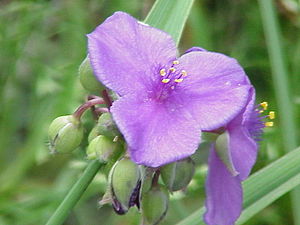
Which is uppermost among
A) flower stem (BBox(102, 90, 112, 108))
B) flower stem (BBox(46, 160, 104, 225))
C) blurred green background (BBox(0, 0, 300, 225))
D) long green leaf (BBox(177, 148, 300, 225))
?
flower stem (BBox(102, 90, 112, 108))

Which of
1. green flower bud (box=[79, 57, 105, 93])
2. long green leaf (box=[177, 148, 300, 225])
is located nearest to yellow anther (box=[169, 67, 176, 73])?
green flower bud (box=[79, 57, 105, 93])

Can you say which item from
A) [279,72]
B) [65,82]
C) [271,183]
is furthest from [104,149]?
[65,82]

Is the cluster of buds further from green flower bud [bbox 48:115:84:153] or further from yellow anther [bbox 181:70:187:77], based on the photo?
yellow anther [bbox 181:70:187:77]

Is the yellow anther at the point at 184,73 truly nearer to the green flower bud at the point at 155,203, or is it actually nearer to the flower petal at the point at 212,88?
the flower petal at the point at 212,88

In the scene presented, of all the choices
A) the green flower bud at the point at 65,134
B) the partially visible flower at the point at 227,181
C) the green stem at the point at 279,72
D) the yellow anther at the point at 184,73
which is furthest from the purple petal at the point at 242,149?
the green stem at the point at 279,72

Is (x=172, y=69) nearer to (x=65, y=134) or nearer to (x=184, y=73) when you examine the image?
(x=184, y=73)

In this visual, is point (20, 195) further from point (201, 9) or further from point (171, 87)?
point (171, 87)
